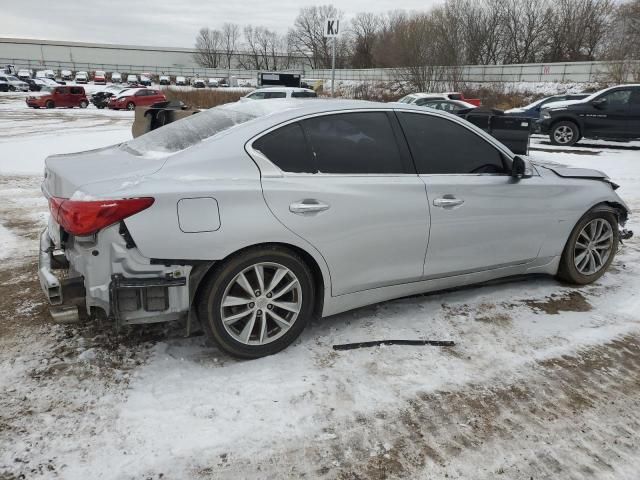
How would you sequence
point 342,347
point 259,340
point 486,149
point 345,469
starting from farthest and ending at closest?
point 486,149
point 342,347
point 259,340
point 345,469

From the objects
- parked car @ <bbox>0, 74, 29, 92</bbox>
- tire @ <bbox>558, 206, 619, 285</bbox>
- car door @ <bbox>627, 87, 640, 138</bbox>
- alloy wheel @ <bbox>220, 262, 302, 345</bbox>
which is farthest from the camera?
parked car @ <bbox>0, 74, 29, 92</bbox>

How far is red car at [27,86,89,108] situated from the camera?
3058 centimetres

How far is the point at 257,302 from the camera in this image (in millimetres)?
2967

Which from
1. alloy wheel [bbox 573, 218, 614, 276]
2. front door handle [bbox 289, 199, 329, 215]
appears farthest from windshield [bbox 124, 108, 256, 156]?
alloy wheel [bbox 573, 218, 614, 276]

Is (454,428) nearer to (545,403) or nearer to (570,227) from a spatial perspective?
(545,403)

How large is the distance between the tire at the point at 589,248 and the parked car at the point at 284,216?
0.85 feet

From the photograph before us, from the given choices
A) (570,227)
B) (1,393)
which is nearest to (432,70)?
(570,227)

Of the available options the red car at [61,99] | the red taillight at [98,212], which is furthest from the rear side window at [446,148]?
the red car at [61,99]

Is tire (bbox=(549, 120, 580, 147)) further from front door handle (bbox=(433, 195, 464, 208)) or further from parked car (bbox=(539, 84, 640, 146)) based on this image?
front door handle (bbox=(433, 195, 464, 208))

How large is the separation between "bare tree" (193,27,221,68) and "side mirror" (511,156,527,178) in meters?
113

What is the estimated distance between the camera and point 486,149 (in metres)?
3.79

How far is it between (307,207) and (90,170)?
1331mm

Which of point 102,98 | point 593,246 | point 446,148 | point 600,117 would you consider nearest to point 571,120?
point 600,117

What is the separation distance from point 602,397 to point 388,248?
59.9 inches
